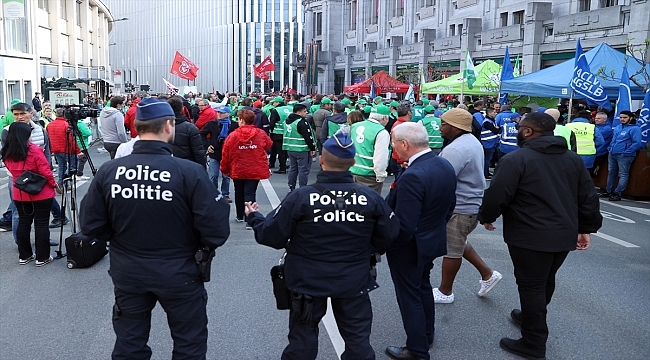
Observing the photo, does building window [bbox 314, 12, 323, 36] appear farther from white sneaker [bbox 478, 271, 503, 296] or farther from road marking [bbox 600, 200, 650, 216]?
white sneaker [bbox 478, 271, 503, 296]

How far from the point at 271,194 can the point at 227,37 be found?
9084 cm

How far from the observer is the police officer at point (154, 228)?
3.36 metres

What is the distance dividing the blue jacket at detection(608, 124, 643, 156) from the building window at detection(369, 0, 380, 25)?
146 feet

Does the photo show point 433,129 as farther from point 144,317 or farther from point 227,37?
point 227,37

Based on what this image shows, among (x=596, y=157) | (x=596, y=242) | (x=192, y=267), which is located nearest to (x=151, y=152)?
(x=192, y=267)

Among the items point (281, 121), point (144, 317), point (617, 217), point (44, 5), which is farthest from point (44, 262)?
point (44, 5)

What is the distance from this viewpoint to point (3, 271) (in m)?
6.65

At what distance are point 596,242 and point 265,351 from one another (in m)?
5.80

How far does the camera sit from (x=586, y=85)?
1326 centimetres

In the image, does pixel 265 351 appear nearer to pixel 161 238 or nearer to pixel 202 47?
pixel 161 238

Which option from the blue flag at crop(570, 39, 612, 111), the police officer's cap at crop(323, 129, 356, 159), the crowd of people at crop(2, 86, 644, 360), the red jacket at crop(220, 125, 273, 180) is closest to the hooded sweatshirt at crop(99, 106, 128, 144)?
the red jacket at crop(220, 125, 273, 180)

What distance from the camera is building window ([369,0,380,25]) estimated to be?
178ft

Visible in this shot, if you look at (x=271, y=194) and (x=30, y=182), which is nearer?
(x=30, y=182)

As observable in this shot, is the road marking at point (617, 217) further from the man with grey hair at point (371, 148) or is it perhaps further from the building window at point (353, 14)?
the building window at point (353, 14)
